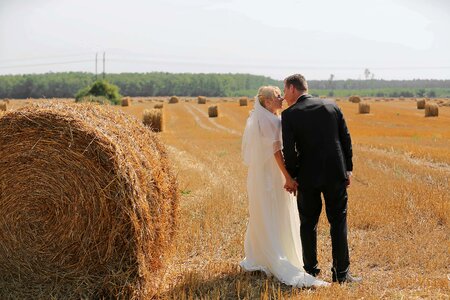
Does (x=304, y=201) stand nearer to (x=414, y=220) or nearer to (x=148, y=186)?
(x=148, y=186)

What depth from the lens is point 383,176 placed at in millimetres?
12984

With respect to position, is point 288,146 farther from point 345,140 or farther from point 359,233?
point 359,233

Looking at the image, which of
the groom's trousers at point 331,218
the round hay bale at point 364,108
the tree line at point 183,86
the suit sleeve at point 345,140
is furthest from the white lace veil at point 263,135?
the tree line at point 183,86

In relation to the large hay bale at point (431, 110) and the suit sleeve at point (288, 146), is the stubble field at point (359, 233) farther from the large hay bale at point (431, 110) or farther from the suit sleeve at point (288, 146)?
the large hay bale at point (431, 110)

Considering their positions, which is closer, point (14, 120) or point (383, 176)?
point (14, 120)

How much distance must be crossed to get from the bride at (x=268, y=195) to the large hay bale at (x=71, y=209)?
1.25 meters

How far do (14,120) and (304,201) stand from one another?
3150mm

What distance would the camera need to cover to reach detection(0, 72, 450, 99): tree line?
110 metres

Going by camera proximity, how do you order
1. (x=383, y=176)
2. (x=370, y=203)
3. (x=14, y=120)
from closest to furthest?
(x=14, y=120)
(x=370, y=203)
(x=383, y=176)

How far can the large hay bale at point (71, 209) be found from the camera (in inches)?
215

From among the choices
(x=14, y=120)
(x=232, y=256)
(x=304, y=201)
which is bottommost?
(x=232, y=256)

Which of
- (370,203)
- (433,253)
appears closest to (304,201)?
(433,253)

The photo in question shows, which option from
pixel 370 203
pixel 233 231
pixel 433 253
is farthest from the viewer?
pixel 370 203

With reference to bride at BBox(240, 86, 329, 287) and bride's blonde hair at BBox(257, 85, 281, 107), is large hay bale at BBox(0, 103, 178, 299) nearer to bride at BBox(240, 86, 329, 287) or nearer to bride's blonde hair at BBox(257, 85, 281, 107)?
bride at BBox(240, 86, 329, 287)
